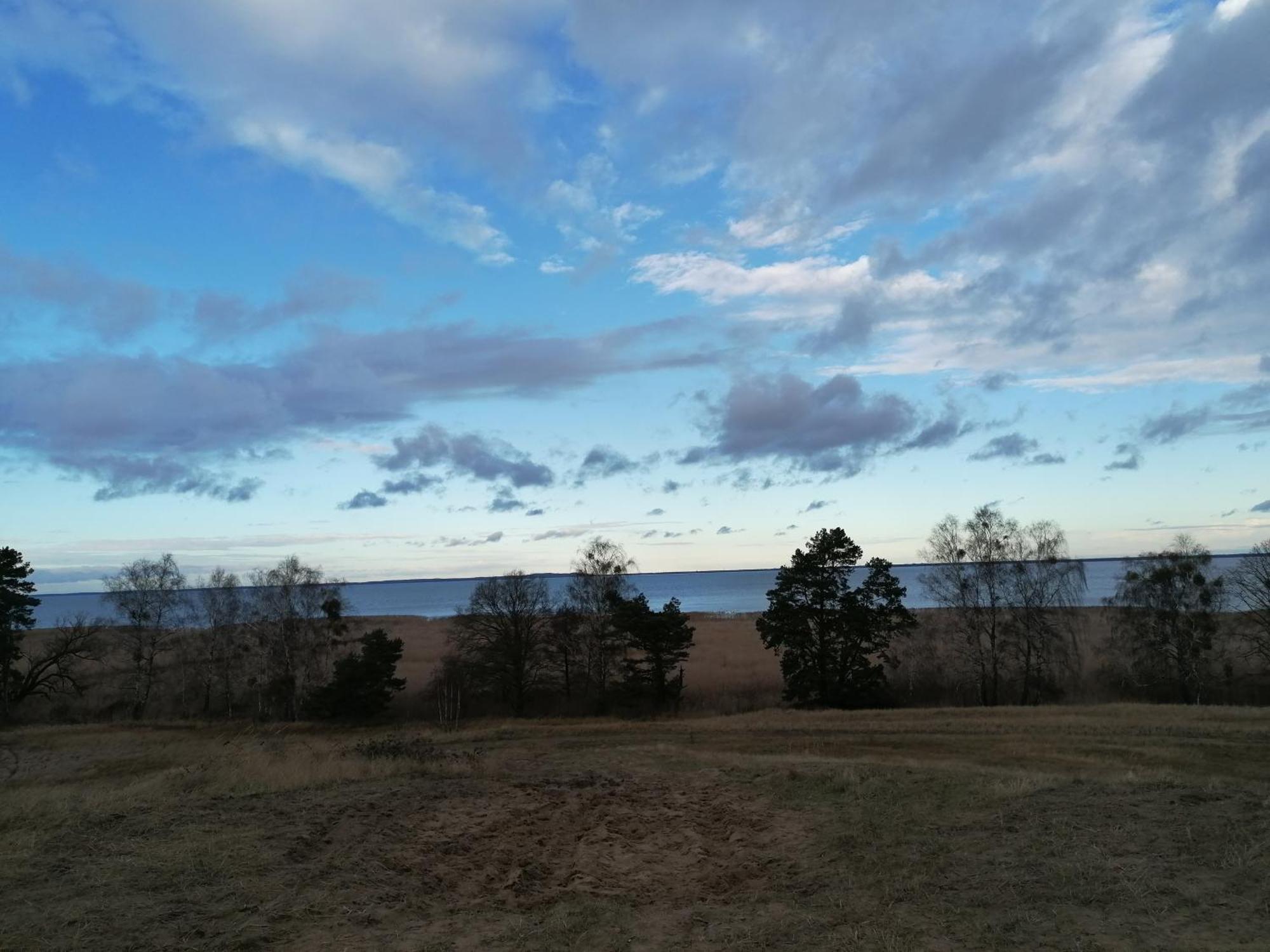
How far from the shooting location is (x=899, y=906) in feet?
32.3

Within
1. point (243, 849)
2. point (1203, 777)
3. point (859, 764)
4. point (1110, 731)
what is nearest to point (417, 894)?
point (243, 849)

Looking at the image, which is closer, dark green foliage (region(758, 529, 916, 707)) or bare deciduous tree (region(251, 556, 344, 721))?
dark green foliage (region(758, 529, 916, 707))

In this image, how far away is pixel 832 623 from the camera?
43531mm

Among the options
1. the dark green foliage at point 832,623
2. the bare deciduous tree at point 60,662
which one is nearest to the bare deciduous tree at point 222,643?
the bare deciduous tree at point 60,662

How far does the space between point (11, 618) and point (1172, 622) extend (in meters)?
70.1

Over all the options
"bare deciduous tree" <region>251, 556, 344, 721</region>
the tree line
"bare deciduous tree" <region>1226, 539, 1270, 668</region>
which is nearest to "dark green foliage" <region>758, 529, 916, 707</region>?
the tree line

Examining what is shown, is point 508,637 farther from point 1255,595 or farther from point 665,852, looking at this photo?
point 1255,595

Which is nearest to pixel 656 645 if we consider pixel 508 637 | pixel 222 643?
pixel 508 637

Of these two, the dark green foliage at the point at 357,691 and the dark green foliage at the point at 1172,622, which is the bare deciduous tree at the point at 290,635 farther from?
the dark green foliage at the point at 1172,622

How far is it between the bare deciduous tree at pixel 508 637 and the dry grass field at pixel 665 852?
2453 cm

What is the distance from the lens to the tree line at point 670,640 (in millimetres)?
43438

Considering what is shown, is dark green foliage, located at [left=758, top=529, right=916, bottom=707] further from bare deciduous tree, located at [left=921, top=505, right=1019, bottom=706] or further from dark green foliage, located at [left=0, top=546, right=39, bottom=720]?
dark green foliage, located at [left=0, top=546, right=39, bottom=720]

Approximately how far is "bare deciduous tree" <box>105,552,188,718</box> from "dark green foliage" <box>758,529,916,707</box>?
39807 millimetres

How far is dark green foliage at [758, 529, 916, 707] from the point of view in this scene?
42.5 meters
